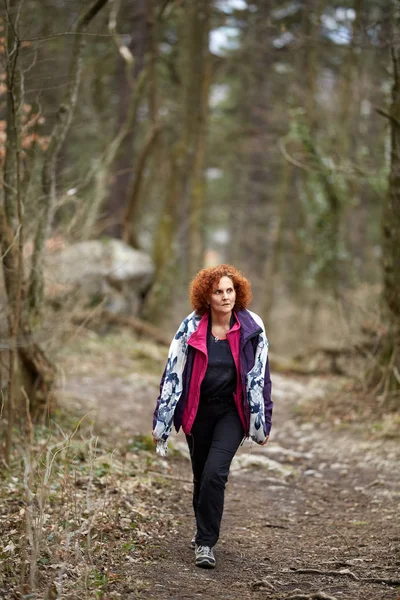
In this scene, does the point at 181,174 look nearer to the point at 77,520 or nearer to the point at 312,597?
the point at 77,520

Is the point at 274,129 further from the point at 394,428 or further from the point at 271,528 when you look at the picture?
the point at 271,528

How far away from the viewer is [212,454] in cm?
467

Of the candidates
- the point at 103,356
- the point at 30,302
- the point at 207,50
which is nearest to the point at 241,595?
the point at 30,302

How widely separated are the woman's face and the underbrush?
1189 mm

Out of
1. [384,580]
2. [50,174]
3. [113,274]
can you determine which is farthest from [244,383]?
[113,274]

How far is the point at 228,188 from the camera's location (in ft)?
94.4

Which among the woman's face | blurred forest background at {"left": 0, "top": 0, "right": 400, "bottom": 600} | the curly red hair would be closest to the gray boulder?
blurred forest background at {"left": 0, "top": 0, "right": 400, "bottom": 600}

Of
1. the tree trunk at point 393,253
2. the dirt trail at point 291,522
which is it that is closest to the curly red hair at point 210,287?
the dirt trail at point 291,522

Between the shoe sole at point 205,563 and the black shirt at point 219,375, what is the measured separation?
41.2 inches

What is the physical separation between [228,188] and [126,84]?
11.6 metres

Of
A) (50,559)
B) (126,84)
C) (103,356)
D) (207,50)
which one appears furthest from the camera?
(126,84)

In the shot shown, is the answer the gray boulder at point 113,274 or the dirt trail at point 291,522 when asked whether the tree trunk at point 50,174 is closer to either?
the dirt trail at point 291,522

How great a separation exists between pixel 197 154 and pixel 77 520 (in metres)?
13.5

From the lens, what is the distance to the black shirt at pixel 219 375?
4.71m
